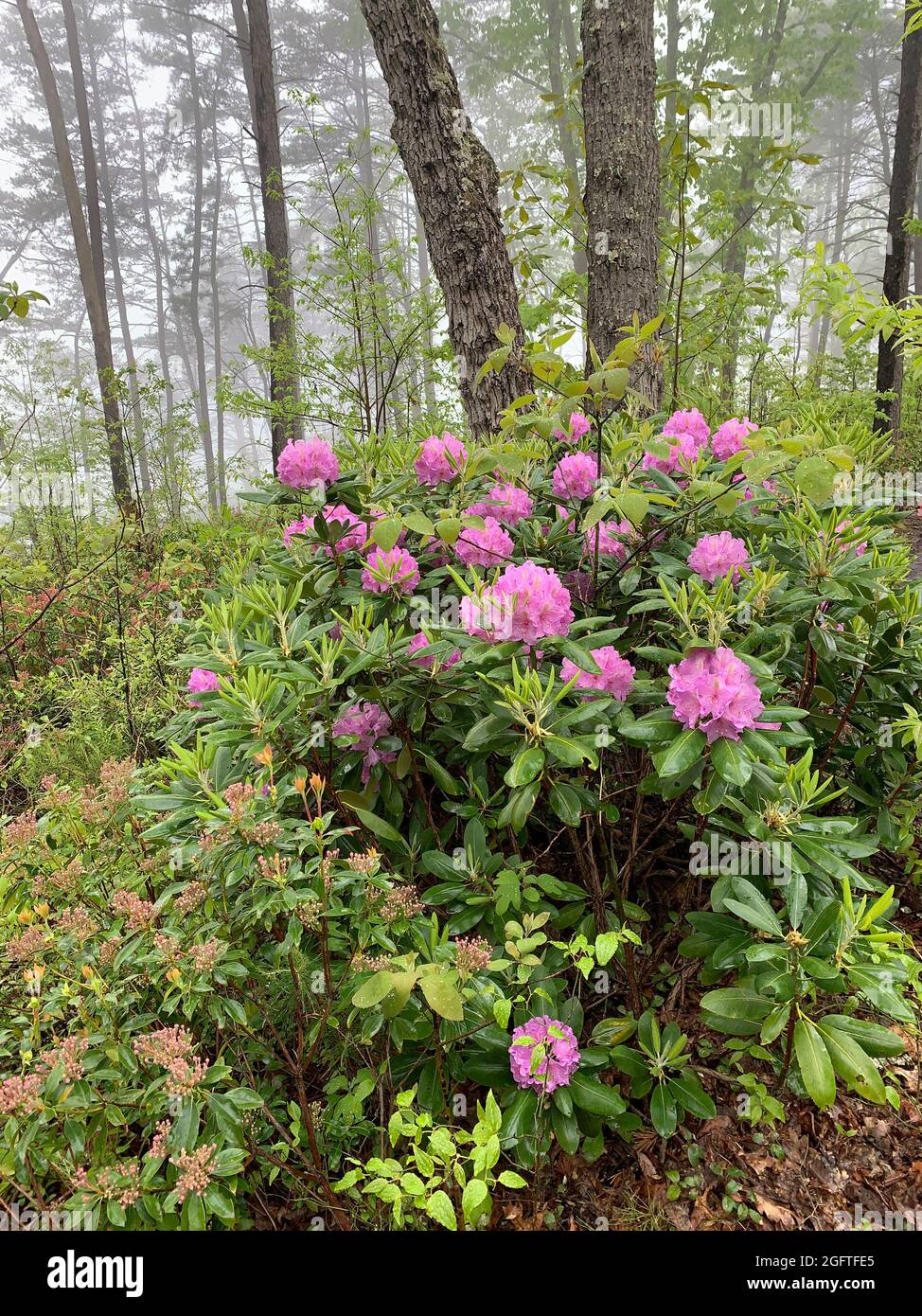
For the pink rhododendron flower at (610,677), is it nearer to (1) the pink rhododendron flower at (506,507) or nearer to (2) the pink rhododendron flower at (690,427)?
(1) the pink rhododendron flower at (506,507)

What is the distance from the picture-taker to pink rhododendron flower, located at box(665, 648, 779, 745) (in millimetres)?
1275

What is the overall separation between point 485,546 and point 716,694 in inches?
27.5

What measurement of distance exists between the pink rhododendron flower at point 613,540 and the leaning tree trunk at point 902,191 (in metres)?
5.99

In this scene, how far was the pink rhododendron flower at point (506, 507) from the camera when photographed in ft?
6.17

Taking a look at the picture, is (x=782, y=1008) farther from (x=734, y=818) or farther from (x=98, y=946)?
(x=98, y=946)

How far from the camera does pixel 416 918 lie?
156 cm

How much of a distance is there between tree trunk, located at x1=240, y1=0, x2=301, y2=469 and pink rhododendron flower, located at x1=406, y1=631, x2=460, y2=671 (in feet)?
15.6

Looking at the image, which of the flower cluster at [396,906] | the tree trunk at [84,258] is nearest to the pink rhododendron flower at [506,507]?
the flower cluster at [396,906]

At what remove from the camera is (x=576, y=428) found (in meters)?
2.20

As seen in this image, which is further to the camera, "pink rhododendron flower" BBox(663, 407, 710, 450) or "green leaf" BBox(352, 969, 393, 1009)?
"pink rhododendron flower" BBox(663, 407, 710, 450)

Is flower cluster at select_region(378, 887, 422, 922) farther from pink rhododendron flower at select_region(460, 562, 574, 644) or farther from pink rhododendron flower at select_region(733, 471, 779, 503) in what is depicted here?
pink rhododendron flower at select_region(733, 471, 779, 503)

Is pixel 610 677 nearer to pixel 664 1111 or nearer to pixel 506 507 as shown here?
pixel 506 507

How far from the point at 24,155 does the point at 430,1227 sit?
28909mm

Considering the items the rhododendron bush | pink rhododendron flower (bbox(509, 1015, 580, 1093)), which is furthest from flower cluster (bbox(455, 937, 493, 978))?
pink rhododendron flower (bbox(509, 1015, 580, 1093))
